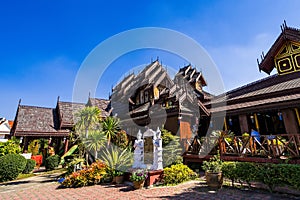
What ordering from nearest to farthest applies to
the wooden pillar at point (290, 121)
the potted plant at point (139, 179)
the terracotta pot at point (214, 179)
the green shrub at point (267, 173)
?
the green shrub at point (267, 173) → the terracotta pot at point (214, 179) → the potted plant at point (139, 179) → the wooden pillar at point (290, 121)

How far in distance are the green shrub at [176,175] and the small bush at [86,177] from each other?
147 inches

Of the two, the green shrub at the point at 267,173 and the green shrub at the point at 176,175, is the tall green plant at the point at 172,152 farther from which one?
the green shrub at the point at 267,173

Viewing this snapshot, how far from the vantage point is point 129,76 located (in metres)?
24.8

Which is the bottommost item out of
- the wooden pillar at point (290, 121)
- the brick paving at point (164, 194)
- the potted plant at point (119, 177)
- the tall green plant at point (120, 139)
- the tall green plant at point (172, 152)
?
the brick paving at point (164, 194)

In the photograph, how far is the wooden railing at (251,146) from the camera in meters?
7.63

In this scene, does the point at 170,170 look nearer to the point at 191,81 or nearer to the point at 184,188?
the point at 184,188

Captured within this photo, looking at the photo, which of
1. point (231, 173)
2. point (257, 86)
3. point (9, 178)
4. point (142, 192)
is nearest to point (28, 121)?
point (9, 178)

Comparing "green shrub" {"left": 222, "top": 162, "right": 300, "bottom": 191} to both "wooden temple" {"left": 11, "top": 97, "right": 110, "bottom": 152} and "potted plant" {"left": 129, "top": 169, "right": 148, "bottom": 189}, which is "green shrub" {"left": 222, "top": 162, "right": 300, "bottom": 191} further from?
"wooden temple" {"left": 11, "top": 97, "right": 110, "bottom": 152}

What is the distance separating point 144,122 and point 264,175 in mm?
11196

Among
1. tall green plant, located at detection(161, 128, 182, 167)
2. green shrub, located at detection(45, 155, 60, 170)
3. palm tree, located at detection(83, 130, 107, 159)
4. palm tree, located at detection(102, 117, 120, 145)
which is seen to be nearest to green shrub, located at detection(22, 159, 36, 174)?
green shrub, located at detection(45, 155, 60, 170)

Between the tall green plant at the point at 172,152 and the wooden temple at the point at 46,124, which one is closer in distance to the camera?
the tall green plant at the point at 172,152

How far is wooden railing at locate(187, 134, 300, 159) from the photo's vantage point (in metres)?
7.63

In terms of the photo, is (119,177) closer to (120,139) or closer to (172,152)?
(172,152)

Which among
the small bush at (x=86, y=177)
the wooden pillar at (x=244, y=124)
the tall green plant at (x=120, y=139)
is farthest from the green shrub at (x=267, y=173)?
the tall green plant at (x=120, y=139)
